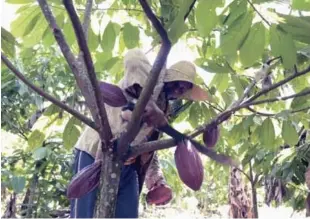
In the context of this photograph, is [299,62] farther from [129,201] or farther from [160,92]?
[129,201]

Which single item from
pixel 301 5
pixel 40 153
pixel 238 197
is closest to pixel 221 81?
pixel 301 5

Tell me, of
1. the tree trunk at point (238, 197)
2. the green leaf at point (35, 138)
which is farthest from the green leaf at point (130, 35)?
the tree trunk at point (238, 197)

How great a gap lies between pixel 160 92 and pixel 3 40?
0.31 metres

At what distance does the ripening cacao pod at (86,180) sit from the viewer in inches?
32.5

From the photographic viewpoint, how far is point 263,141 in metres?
1.43

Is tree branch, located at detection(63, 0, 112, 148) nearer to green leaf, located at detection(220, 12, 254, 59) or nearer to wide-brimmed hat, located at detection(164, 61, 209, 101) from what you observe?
wide-brimmed hat, located at detection(164, 61, 209, 101)

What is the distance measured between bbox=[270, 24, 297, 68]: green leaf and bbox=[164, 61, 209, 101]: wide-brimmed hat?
17cm

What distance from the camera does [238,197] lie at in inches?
132

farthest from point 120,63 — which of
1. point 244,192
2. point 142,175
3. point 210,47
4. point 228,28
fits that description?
point 244,192

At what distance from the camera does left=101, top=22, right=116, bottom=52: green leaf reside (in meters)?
1.26

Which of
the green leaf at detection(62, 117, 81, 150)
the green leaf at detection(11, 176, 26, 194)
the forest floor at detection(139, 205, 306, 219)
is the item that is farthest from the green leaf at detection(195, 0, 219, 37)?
the forest floor at detection(139, 205, 306, 219)

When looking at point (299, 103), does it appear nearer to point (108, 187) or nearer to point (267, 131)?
point (267, 131)

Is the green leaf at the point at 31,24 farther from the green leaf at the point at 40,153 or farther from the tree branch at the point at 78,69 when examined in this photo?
the green leaf at the point at 40,153

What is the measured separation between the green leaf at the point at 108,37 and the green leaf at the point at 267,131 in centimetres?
50
